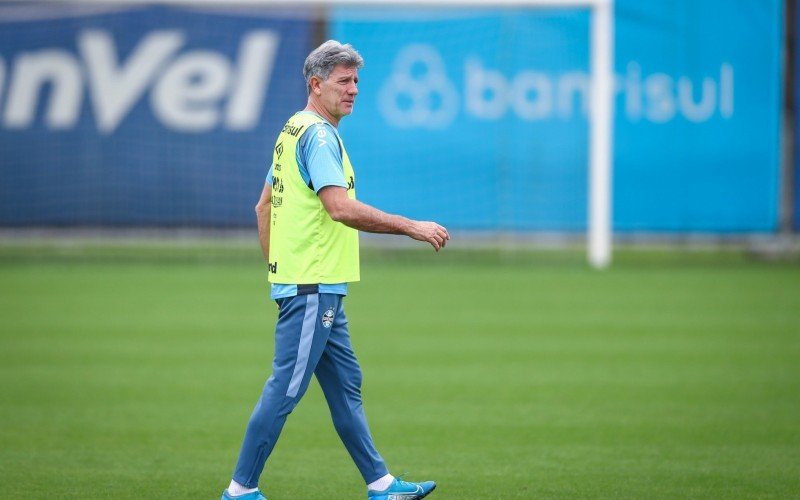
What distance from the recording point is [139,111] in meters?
19.4

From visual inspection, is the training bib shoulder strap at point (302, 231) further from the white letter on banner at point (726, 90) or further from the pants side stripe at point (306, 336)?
the white letter on banner at point (726, 90)

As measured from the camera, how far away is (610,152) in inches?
739

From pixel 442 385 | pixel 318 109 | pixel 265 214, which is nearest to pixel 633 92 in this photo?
pixel 442 385

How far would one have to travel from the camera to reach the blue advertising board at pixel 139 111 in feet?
63.7

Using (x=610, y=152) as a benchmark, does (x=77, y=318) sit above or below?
below

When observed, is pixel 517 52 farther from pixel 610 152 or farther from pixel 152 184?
pixel 152 184

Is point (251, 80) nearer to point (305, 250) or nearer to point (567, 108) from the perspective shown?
point (567, 108)

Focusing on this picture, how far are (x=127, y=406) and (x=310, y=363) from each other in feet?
11.3

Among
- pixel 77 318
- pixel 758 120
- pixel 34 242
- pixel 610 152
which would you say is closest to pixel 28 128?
pixel 34 242

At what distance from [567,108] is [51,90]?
337 inches

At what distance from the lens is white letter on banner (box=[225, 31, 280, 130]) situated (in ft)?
63.7

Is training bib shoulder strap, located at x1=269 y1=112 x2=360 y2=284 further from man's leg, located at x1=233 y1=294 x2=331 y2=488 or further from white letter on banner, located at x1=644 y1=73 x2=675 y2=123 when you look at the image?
white letter on banner, located at x1=644 y1=73 x2=675 y2=123

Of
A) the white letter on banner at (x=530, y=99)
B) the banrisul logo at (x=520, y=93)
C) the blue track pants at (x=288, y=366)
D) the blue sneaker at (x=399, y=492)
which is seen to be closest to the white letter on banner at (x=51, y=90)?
the banrisul logo at (x=520, y=93)

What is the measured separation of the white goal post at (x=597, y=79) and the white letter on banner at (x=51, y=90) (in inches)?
54.6
